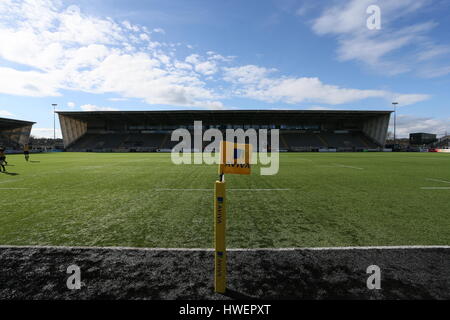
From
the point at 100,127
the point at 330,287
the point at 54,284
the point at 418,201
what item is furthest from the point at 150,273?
the point at 100,127

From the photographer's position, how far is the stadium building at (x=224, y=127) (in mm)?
45812

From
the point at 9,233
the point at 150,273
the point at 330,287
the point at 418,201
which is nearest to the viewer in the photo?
the point at 330,287

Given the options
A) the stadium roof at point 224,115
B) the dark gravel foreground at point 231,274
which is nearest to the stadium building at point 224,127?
the stadium roof at point 224,115

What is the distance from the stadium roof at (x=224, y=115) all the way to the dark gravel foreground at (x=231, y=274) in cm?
4201

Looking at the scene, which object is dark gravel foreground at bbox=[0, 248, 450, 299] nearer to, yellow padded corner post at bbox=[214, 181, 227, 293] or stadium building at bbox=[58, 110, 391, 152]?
yellow padded corner post at bbox=[214, 181, 227, 293]

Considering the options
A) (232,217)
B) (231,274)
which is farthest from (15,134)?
(231,274)

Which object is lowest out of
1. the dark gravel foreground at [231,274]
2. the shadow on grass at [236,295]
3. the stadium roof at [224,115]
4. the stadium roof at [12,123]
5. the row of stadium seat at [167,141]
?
the shadow on grass at [236,295]

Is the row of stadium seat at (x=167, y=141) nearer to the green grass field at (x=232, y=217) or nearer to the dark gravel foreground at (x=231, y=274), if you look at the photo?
the green grass field at (x=232, y=217)

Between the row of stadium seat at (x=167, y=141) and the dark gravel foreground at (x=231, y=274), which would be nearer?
the dark gravel foreground at (x=231, y=274)

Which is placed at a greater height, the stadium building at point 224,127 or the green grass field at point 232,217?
the stadium building at point 224,127

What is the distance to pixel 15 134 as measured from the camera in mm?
48594
